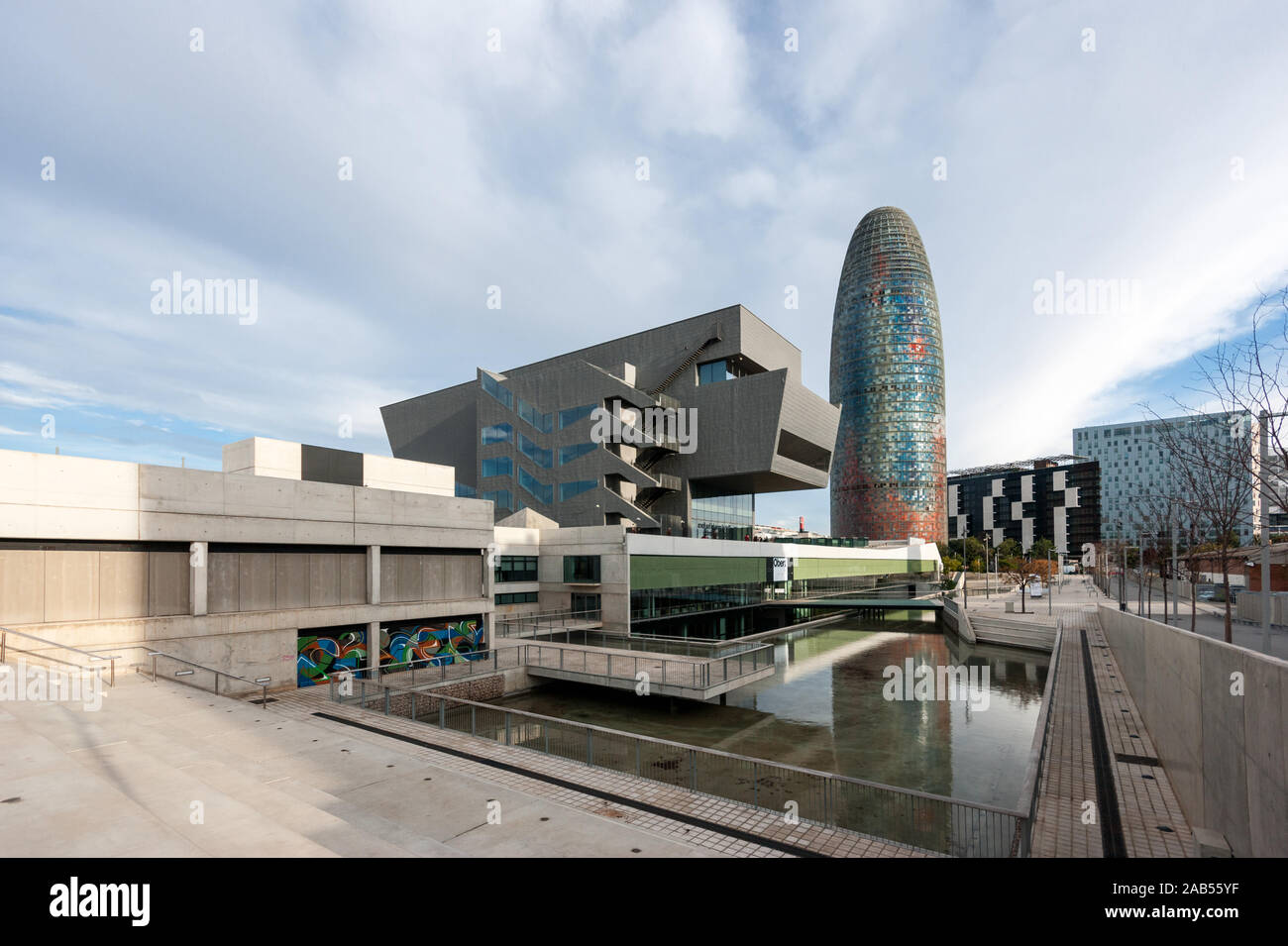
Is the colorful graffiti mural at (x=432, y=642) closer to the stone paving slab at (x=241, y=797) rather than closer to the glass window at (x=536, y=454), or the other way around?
the stone paving slab at (x=241, y=797)

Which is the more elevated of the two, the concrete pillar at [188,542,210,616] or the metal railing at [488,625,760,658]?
the concrete pillar at [188,542,210,616]

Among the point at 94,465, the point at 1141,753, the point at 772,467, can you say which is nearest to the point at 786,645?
the point at 772,467

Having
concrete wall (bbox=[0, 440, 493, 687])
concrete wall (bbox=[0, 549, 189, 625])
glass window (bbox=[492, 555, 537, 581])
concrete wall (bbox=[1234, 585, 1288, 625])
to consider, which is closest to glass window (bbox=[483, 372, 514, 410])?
glass window (bbox=[492, 555, 537, 581])

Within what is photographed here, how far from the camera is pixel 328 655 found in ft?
69.3

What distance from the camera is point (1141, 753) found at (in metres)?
Answer: 14.6

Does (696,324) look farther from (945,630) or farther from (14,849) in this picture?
(14,849)

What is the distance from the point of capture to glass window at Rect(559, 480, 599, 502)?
5456 cm

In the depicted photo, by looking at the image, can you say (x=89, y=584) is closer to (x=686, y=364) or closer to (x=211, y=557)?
(x=211, y=557)

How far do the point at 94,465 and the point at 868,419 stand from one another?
15123 cm

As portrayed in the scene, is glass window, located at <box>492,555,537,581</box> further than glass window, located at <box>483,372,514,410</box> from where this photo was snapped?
No

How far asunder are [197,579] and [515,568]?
78.9 feet

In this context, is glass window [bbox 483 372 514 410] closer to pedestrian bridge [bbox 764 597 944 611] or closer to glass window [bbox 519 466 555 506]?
glass window [bbox 519 466 555 506]

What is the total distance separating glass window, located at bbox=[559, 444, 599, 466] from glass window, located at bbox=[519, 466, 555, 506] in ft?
9.25
